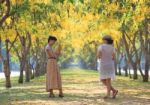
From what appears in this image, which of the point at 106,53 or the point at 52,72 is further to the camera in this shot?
the point at 52,72

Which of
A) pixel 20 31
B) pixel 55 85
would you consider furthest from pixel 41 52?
pixel 55 85

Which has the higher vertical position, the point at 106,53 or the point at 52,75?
the point at 106,53

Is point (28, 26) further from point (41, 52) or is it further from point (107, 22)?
point (41, 52)

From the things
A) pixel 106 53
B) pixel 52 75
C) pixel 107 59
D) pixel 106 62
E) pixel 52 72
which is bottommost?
pixel 52 75

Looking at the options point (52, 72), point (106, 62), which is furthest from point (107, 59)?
point (52, 72)

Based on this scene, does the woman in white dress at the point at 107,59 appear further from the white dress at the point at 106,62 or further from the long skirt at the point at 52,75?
the long skirt at the point at 52,75

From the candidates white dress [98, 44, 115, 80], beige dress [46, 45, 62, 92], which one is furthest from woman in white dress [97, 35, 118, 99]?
beige dress [46, 45, 62, 92]

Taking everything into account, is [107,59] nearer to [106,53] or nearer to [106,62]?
[106,62]

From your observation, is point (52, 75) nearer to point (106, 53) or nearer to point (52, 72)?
point (52, 72)

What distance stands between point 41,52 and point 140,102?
44.7 metres

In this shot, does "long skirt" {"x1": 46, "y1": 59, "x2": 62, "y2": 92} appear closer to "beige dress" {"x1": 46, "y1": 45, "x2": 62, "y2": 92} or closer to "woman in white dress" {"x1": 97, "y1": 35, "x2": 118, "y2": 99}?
"beige dress" {"x1": 46, "y1": 45, "x2": 62, "y2": 92}

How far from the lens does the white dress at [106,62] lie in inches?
676

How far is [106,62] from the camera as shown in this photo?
17.2m

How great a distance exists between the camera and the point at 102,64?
17.3m
